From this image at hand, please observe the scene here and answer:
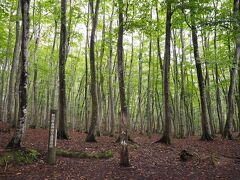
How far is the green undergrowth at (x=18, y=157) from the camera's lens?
6.05 meters

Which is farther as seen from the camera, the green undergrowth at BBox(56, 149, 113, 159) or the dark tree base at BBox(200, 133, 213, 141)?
the dark tree base at BBox(200, 133, 213, 141)

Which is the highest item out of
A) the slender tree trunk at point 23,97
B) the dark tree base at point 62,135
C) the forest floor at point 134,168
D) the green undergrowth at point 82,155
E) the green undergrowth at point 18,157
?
the slender tree trunk at point 23,97

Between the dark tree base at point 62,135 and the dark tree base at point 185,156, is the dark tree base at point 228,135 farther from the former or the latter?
the dark tree base at point 62,135

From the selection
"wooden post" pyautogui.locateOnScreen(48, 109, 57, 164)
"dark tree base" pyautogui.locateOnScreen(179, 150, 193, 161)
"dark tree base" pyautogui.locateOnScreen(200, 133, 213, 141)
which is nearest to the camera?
"wooden post" pyautogui.locateOnScreen(48, 109, 57, 164)

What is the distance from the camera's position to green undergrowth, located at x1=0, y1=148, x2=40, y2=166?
6.05 meters

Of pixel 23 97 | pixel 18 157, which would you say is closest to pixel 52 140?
pixel 18 157

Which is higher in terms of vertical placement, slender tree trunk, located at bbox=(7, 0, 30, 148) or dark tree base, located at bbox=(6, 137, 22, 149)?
slender tree trunk, located at bbox=(7, 0, 30, 148)

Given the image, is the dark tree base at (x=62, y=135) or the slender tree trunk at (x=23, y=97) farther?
the dark tree base at (x=62, y=135)

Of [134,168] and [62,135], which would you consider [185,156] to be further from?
[62,135]

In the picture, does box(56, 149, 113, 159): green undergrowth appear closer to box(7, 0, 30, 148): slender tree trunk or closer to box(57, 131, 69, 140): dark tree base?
box(7, 0, 30, 148): slender tree trunk

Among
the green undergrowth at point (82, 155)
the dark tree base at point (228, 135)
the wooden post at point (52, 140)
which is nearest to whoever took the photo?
the wooden post at point (52, 140)

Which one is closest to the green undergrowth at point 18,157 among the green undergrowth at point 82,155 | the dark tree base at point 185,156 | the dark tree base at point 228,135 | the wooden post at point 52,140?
the wooden post at point 52,140

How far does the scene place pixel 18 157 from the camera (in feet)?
21.0

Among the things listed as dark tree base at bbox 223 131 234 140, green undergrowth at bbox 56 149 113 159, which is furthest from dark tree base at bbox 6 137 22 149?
dark tree base at bbox 223 131 234 140
